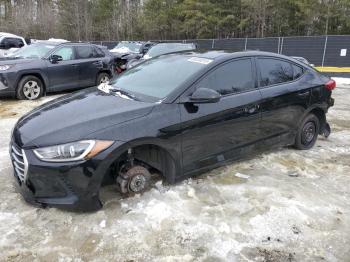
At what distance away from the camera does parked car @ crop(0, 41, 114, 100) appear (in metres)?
9.51

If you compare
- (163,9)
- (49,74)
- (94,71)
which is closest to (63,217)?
(49,74)

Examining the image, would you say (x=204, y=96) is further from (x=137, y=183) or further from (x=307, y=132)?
(x=307, y=132)

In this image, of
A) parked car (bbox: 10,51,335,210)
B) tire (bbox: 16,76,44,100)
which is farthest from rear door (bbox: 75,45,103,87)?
parked car (bbox: 10,51,335,210)

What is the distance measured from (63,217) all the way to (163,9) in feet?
141

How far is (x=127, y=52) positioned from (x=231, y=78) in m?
12.1

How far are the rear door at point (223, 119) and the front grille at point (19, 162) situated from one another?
1615mm

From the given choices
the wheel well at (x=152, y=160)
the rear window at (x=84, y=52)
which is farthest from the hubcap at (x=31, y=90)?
the wheel well at (x=152, y=160)

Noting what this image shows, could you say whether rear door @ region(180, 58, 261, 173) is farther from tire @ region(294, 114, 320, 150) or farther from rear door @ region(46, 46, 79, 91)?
rear door @ region(46, 46, 79, 91)

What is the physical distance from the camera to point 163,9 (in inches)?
1738

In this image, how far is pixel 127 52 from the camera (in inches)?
642

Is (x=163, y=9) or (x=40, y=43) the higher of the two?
(x=163, y=9)

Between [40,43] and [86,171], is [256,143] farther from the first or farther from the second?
[40,43]

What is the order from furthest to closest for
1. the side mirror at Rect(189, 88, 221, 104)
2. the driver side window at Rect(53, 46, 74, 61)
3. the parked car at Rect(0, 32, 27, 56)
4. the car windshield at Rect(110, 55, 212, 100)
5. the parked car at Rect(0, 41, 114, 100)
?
the parked car at Rect(0, 32, 27, 56)
the driver side window at Rect(53, 46, 74, 61)
the parked car at Rect(0, 41, 114, 100)
the car windshield at Rect(110, 55, 212, 100)
the side mirror at Rect(189, 88, 221, 104)

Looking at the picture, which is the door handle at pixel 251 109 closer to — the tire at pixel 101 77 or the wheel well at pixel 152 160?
the wheel well at pixel 152 160
